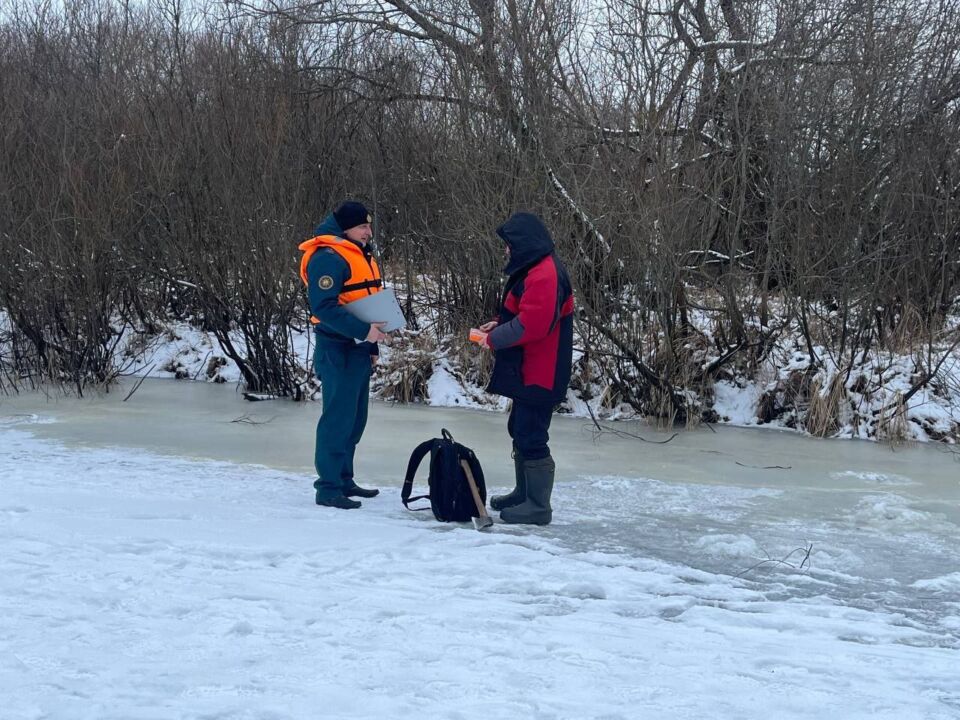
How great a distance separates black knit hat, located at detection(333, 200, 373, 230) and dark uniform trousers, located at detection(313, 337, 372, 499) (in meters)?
0.66

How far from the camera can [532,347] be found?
18.7 ft

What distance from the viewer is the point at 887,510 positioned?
6559 mm

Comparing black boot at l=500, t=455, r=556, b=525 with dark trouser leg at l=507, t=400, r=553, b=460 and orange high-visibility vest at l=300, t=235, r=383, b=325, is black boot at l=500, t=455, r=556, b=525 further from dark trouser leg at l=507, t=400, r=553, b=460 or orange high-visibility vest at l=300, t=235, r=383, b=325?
orange high-visibility vest at l=300, t=235, r=383, b=325

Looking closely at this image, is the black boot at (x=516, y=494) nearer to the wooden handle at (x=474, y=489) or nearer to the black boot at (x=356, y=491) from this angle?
the wooden handle at (x=474, y=489)

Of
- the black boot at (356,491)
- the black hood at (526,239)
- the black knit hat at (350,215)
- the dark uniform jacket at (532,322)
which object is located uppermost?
the black knit hat at (350,215)

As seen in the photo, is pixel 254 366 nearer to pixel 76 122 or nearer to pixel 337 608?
pixel 76 122

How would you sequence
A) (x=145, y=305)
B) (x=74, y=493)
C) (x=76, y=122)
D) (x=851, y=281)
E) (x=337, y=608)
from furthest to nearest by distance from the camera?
(x=145, y=305) → (x=76, y=122) → (x=851, y=281) → (x=74, y=493) → (x=337, y=608)

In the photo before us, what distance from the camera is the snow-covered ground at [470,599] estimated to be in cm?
355

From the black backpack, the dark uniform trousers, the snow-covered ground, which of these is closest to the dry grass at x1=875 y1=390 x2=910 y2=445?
the snow-covered ground

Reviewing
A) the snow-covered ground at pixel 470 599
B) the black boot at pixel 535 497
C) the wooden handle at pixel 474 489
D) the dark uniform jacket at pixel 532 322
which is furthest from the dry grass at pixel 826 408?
the wooden handle at pixel 474 489

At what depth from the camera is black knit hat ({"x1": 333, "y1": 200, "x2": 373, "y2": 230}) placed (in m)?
5.93

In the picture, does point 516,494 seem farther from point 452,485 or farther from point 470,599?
point 470,599

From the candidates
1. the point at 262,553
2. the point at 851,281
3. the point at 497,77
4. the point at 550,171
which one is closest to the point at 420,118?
the point at 497,77

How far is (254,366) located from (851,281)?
590 cm
